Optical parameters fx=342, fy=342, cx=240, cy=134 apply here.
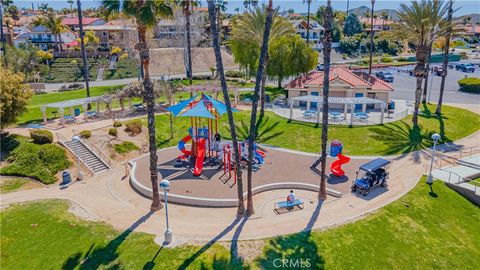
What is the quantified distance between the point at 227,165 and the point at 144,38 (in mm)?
12858

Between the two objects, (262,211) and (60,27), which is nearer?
(262,211)

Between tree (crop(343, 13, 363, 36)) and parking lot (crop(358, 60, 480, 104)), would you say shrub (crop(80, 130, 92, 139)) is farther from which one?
tree (crop(343, 13, 363, 36))

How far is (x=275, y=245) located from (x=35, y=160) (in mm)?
21579

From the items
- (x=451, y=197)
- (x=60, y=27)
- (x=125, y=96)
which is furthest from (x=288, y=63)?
(x=60, y=27)

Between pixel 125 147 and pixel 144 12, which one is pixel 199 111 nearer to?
pixel 125 147

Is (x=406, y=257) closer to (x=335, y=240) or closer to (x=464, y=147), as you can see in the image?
(x=335, y=240)

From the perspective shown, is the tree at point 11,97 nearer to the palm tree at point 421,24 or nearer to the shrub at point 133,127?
the shrub at point 133,127

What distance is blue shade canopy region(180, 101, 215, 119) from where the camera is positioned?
2803 cm

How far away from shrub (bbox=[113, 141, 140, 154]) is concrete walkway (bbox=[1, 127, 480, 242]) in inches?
174

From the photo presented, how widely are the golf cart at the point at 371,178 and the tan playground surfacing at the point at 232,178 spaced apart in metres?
0.96

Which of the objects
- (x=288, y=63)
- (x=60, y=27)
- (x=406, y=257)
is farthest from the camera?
(x=60, y=27)

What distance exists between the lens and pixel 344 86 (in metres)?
45.7

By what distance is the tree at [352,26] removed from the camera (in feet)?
430

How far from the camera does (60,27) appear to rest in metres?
85.9
